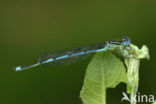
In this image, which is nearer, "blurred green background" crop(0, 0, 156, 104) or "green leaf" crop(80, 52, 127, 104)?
"green leaf" crop(80, 52, 127, 104)

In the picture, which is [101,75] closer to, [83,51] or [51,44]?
[83,51]

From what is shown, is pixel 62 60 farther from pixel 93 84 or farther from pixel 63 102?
pixel 63 102

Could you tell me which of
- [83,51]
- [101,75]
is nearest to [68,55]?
[83,51]

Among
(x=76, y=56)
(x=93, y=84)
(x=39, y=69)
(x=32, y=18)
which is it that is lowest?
(x=93, y=84)

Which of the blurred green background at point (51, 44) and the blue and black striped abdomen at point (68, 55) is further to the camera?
the blurred green background at point (51, 44)

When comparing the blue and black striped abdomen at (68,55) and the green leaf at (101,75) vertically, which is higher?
the blue and black striped abdomen at (68,55)

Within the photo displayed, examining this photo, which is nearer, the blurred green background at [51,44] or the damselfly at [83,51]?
the damselfly at [83,51]

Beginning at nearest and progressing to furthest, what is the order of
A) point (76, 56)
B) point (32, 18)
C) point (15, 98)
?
point (76, 56) < point (15, 98) < point (32, 18)

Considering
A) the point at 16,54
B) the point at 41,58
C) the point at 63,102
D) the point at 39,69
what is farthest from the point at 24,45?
the point at 41,58
